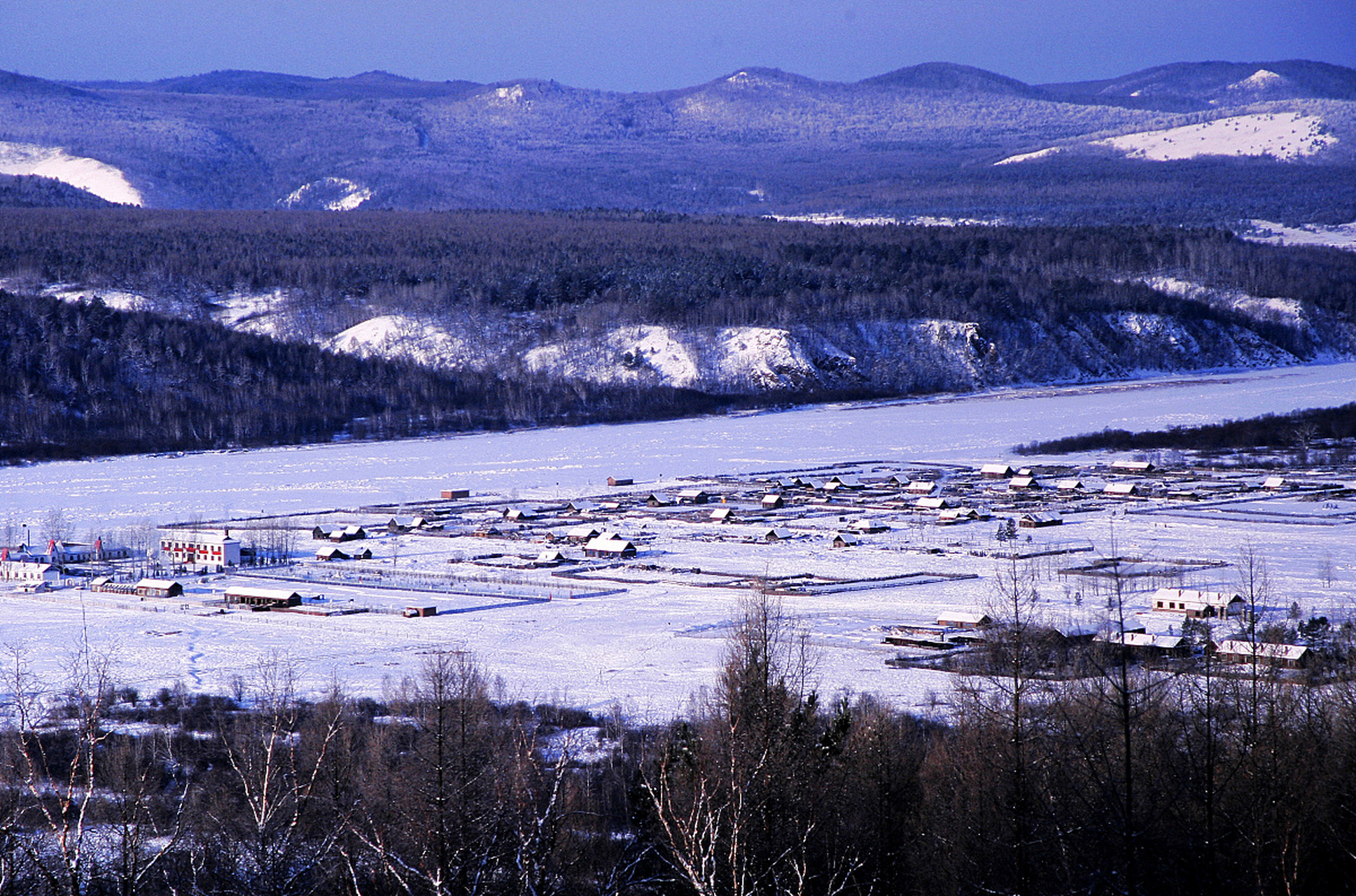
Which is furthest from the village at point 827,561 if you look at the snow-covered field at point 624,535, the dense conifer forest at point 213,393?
the dense conifer forest at point 213,393

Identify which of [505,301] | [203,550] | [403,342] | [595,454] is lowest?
[203,550]

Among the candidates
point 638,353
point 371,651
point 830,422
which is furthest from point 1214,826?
point 638,353

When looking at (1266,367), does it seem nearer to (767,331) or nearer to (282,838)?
(767,331)

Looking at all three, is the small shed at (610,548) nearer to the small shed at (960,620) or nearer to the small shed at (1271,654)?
the small shed at (960,620)

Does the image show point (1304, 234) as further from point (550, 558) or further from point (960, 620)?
point (960, 620)

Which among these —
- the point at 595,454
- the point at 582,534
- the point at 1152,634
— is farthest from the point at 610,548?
the point at 595,454

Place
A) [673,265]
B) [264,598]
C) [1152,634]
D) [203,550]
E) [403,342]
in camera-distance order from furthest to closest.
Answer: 1. [673,265]
2. [403,342]
3. [203,550]
4. [264,598]
5. [1152,634]
